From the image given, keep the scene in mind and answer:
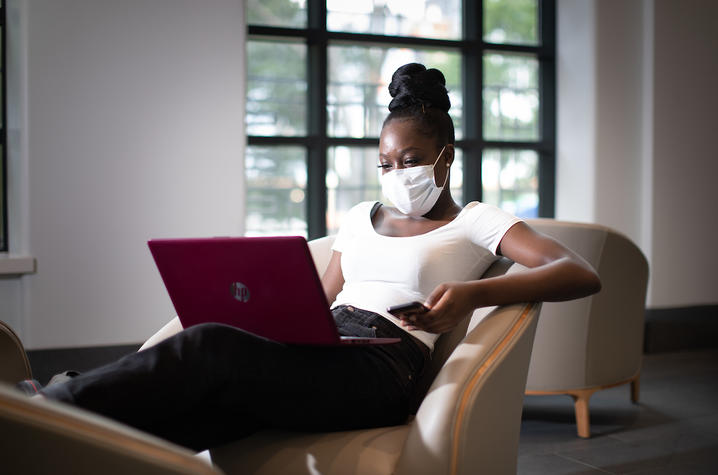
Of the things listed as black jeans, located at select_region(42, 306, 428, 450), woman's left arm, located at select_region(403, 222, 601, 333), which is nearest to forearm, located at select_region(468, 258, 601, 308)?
woman's left arm, located at select_region(403, 222, 601, 333)

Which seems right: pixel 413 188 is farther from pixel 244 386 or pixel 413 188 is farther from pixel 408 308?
pixel 244 386

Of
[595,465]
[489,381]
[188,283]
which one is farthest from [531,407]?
[188,283]

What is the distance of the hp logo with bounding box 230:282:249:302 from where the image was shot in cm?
129

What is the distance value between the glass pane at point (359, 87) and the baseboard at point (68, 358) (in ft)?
5.60

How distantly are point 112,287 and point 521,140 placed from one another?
269cm

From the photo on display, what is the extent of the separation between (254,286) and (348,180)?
2864 mm

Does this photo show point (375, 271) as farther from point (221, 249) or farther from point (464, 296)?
point (221, 249)

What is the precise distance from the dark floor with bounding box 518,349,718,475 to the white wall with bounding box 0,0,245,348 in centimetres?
174

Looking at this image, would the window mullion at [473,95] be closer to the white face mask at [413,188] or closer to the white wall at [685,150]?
the white wall at [685,150]

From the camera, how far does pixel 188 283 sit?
1.35 meters

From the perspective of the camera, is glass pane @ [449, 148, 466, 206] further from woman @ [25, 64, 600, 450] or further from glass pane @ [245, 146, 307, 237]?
woman @ [25, 64, 600, 450]

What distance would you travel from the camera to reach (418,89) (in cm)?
171

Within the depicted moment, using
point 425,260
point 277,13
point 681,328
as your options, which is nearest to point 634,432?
point 425,260

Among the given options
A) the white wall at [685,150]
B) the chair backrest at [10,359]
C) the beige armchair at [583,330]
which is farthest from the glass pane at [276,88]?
the chair backrest at [10,359]
